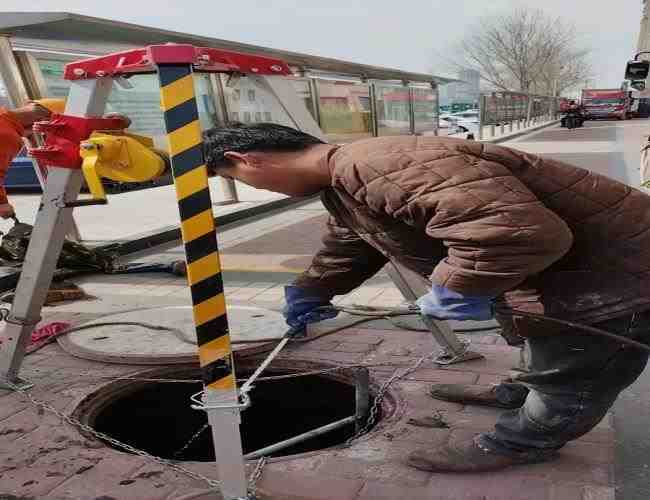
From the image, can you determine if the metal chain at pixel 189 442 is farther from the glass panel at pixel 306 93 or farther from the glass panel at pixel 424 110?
the glass panel at pixel 424 110

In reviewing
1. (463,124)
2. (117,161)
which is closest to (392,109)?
(117,161)

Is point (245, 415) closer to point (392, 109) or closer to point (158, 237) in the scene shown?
point (158, 237)

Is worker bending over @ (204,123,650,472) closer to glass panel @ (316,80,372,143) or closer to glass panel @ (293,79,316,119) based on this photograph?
glass panel @ (293,79,316,119)

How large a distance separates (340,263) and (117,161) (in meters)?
1.02

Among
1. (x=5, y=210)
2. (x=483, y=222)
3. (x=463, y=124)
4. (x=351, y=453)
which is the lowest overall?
(x=463, y=124)

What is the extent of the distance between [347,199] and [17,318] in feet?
6.43

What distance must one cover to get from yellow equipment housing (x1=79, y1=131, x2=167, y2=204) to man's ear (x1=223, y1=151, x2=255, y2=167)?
62 centimetres

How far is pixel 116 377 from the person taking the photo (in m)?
3.42

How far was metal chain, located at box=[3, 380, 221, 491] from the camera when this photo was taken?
2389mm

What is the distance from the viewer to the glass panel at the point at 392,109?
1448 cm

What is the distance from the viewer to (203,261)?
2.05 m

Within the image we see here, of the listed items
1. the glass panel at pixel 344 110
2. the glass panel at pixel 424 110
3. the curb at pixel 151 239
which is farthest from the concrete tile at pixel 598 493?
the glass panel at pixel 424 110

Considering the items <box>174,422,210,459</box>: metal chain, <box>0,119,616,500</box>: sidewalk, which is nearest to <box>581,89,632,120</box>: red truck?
<box>0,119,616,500</box>: sidewalk

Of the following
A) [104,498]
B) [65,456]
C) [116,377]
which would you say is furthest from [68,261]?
[104,498]
